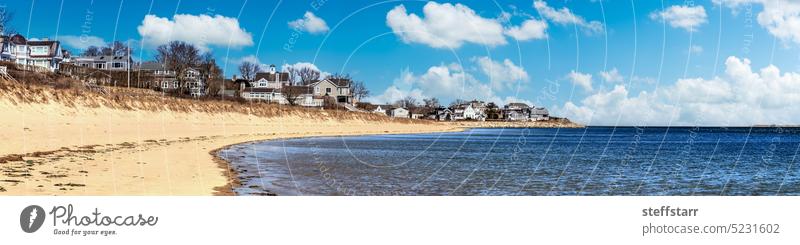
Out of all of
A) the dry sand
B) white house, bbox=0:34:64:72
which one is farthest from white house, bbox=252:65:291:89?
the dry sand

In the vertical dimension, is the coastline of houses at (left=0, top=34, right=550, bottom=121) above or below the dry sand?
above

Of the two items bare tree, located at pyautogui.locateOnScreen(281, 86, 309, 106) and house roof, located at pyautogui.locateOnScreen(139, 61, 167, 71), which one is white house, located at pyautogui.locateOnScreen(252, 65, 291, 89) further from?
house roof, located at pyautogui.locateOnScreen(139, 61, 167, 71)

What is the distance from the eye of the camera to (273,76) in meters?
137

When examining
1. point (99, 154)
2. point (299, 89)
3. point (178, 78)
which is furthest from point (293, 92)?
point (99, 154)

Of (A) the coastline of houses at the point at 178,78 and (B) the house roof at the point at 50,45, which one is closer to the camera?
(A) the coastline of houses at the point at 178,78

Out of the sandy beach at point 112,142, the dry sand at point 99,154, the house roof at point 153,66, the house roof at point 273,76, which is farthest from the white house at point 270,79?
the dry sand at point 99,154

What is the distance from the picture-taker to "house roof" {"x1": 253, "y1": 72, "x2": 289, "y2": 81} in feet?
444
